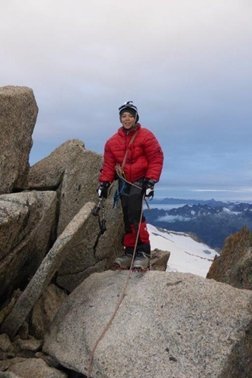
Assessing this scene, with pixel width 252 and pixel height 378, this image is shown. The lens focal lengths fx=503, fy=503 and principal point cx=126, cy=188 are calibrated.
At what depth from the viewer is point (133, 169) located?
49.8 feet

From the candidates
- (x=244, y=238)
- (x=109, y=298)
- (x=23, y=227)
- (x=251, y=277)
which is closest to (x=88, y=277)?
(x=109, y=298)

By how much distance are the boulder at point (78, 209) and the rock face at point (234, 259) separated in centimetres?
486

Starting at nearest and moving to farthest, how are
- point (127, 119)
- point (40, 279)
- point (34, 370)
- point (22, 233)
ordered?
1. point (34, 370)
2. point (40, 279)
3. point (22, 233)
4. point (127, 119)

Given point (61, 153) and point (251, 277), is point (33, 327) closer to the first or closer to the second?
point (61, 153)

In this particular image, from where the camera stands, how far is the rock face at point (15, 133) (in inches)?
627

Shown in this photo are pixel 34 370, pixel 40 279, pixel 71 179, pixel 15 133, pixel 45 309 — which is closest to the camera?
pixel 34 370

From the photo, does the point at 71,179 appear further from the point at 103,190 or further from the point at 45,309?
the point at 45,309

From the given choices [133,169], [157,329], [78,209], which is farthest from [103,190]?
[157,329]

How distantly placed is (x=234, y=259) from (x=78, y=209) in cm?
756

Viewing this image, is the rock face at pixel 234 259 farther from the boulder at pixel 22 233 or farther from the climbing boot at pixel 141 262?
the boulder at pixel 22 233

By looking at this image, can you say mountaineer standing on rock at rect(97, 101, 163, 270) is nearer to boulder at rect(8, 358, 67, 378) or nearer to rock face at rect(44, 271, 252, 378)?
rock face at rect(44, 271, 252, 378)

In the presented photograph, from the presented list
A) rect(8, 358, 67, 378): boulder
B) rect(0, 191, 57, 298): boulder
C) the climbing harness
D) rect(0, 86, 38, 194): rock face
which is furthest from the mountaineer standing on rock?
rect(8, 358, 67, 378): boulder

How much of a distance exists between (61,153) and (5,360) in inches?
297

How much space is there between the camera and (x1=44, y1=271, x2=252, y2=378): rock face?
483 inches
